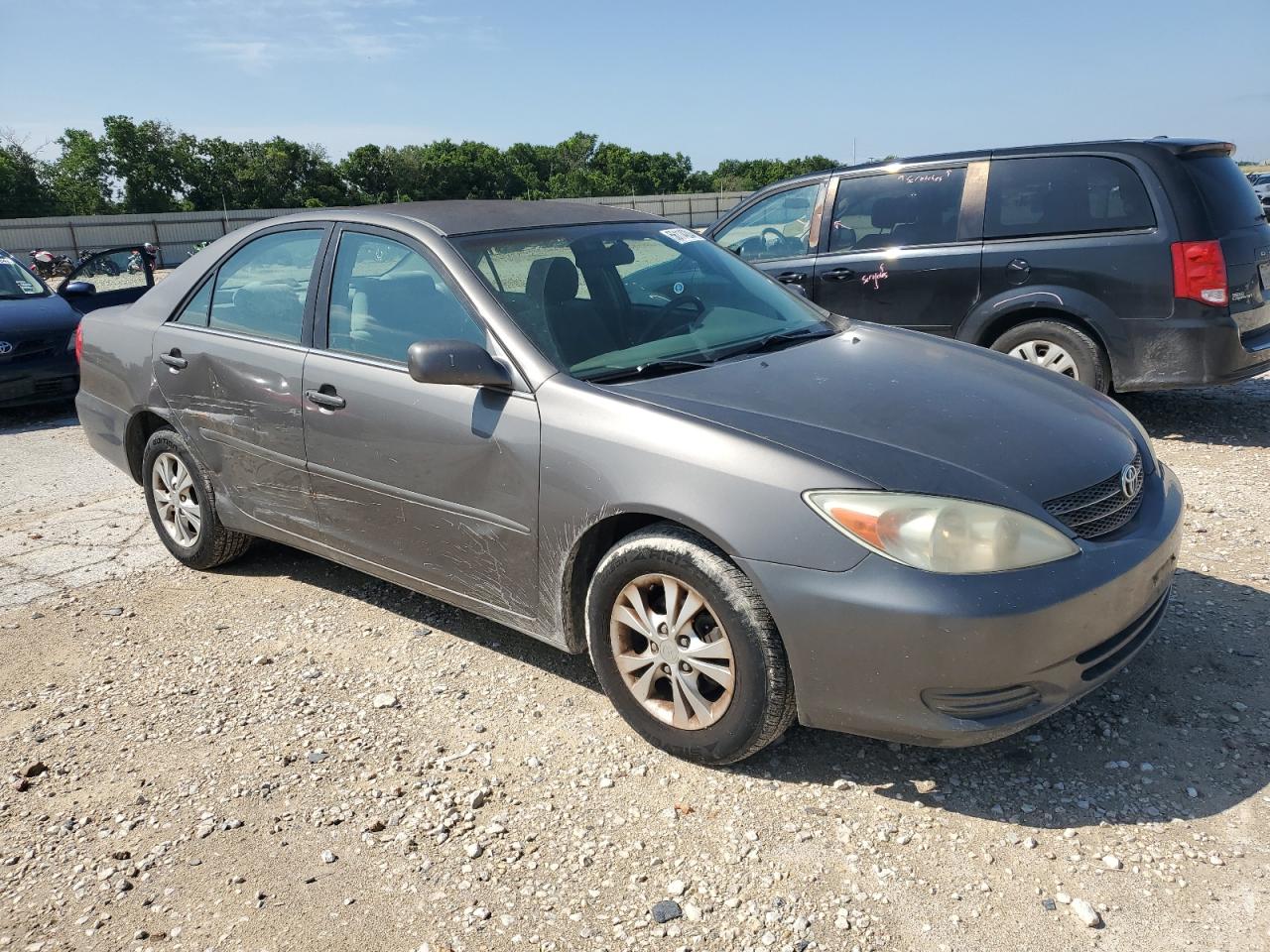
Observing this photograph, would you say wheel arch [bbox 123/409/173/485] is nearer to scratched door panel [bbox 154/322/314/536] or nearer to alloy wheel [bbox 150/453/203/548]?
alloy wheel [bbox 150/453/203/548]

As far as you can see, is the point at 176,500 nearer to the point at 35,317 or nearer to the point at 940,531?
the point at 940,531

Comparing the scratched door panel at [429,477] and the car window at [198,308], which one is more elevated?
the car window at [198,308]

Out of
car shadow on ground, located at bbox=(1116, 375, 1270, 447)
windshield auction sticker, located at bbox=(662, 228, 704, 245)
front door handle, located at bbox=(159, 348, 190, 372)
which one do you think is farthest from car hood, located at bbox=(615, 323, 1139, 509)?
car shadow on ground, located at bbox=(1116, 375, 1270, 447)

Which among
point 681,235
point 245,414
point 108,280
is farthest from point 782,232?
point 108,280

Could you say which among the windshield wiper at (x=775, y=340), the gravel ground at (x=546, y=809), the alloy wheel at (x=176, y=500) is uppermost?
the windshield wiper at (x=775, y=340)

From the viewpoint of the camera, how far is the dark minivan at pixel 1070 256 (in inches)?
241

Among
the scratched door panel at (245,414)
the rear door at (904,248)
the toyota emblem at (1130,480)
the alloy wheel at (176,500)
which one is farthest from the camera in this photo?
the rear door at (904,248)

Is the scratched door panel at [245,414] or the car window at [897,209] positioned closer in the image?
the scratched door panel at [245,414]

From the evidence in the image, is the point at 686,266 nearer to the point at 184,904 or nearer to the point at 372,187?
the point at 184,904

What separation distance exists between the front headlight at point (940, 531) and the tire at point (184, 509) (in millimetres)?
3164

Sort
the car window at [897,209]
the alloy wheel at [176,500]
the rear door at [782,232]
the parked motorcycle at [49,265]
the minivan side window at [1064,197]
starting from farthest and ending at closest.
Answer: the parked motorcycle at [49,265] → the rear door at [782,232] → the car window at [897,209] → the minivan side window at [1064,197] → the alloy wheel at [176,500]

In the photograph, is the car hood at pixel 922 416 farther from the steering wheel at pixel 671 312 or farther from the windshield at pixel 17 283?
the windshield at pixel 17 283

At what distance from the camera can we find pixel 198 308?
4.69 metres

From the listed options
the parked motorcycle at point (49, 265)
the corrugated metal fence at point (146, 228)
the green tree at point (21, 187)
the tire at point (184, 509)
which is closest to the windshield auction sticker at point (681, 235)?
the tire at point (184, 509)
